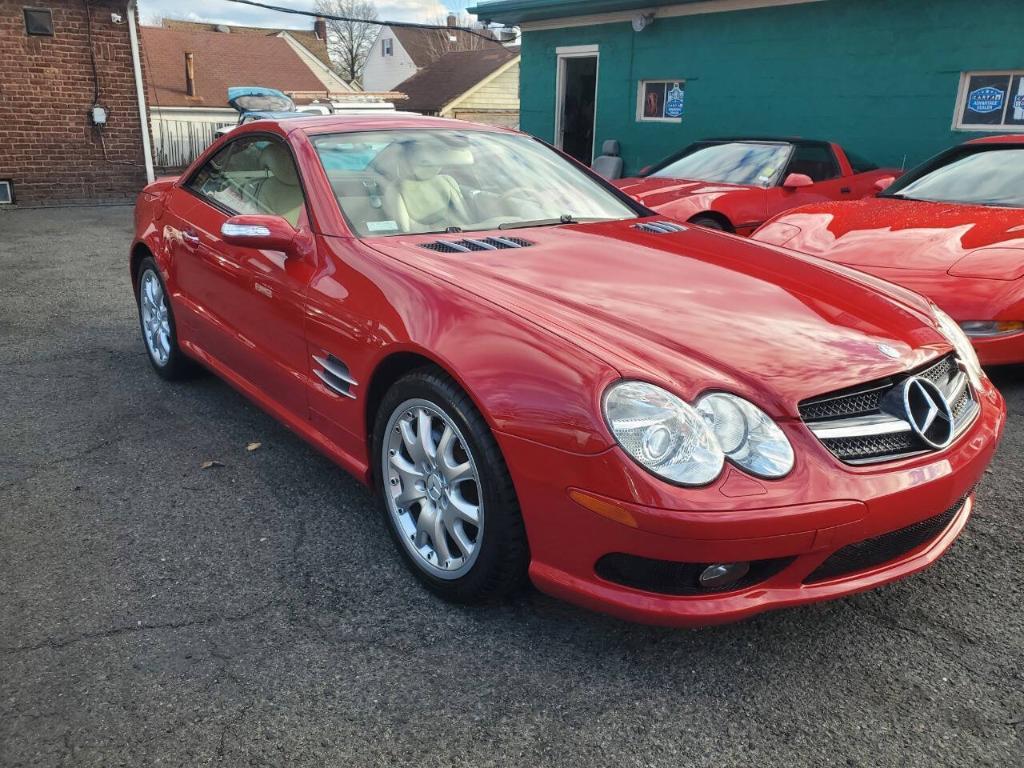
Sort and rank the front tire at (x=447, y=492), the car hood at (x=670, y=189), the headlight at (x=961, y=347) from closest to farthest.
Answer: the front tire at (x=447, y=492)
the headlight at (x=961, y=347)
the car hood at (x=670, y=189)

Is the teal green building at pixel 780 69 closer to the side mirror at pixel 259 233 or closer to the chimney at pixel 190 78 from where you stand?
the side mirror at pixel 259 233

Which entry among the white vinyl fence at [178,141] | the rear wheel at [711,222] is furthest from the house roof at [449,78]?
the rear wheel at [711,222]

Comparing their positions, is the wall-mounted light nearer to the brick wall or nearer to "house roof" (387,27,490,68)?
the brick wall

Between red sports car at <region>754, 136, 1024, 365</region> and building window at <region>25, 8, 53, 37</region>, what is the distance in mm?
13038

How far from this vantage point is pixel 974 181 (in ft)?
17.7

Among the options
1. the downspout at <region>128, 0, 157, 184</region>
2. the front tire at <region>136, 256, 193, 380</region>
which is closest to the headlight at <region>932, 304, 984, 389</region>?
the front tire at <region>136, 256, 193, 380</region>

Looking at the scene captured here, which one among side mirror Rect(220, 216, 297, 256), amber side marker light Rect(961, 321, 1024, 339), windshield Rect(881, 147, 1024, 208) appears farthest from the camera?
windshield Rect(881, 147, 1024, 208)

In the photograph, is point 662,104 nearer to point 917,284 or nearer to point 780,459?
point 917,284

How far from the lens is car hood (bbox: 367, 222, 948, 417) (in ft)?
7.14

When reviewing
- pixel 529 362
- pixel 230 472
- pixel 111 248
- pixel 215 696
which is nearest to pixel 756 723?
pixel 529 362

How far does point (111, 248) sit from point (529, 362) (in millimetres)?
9128

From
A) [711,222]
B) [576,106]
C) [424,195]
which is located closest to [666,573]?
[424,195]

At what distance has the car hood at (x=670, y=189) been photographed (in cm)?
691

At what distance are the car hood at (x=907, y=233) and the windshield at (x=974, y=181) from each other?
0.18 metres
